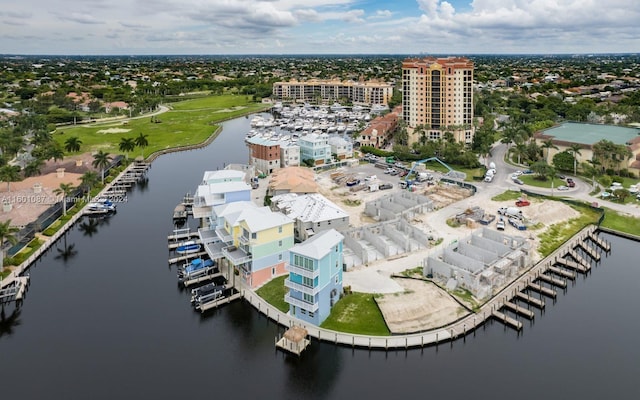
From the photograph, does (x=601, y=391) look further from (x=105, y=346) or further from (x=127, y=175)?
(x=127, y=175)

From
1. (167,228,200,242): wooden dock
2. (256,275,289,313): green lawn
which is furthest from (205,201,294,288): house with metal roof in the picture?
(167,228,200,242): wooden dock

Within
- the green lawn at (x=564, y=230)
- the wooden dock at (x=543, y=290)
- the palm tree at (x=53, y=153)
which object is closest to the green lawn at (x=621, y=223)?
the green lawn at (x=564, y=230)

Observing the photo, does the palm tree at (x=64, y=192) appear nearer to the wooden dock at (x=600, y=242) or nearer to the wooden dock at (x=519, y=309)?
the wooden dock at (x=519, y=309)

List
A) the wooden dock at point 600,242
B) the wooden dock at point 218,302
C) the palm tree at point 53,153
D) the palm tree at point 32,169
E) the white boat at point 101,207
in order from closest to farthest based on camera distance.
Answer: the wooden dock at point 218,302
the wooden dock at point 600,242
the white boat at point 101,207
the palm tree at point 32,169
the palm tree at point 53,153

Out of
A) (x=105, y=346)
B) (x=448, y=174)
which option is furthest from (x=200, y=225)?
(x=448, y=174)

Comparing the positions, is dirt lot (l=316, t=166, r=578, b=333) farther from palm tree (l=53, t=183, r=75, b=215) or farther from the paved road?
palm tree (l=53, t=183, r=75, b=215)

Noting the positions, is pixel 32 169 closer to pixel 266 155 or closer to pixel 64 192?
pixel 64 192
